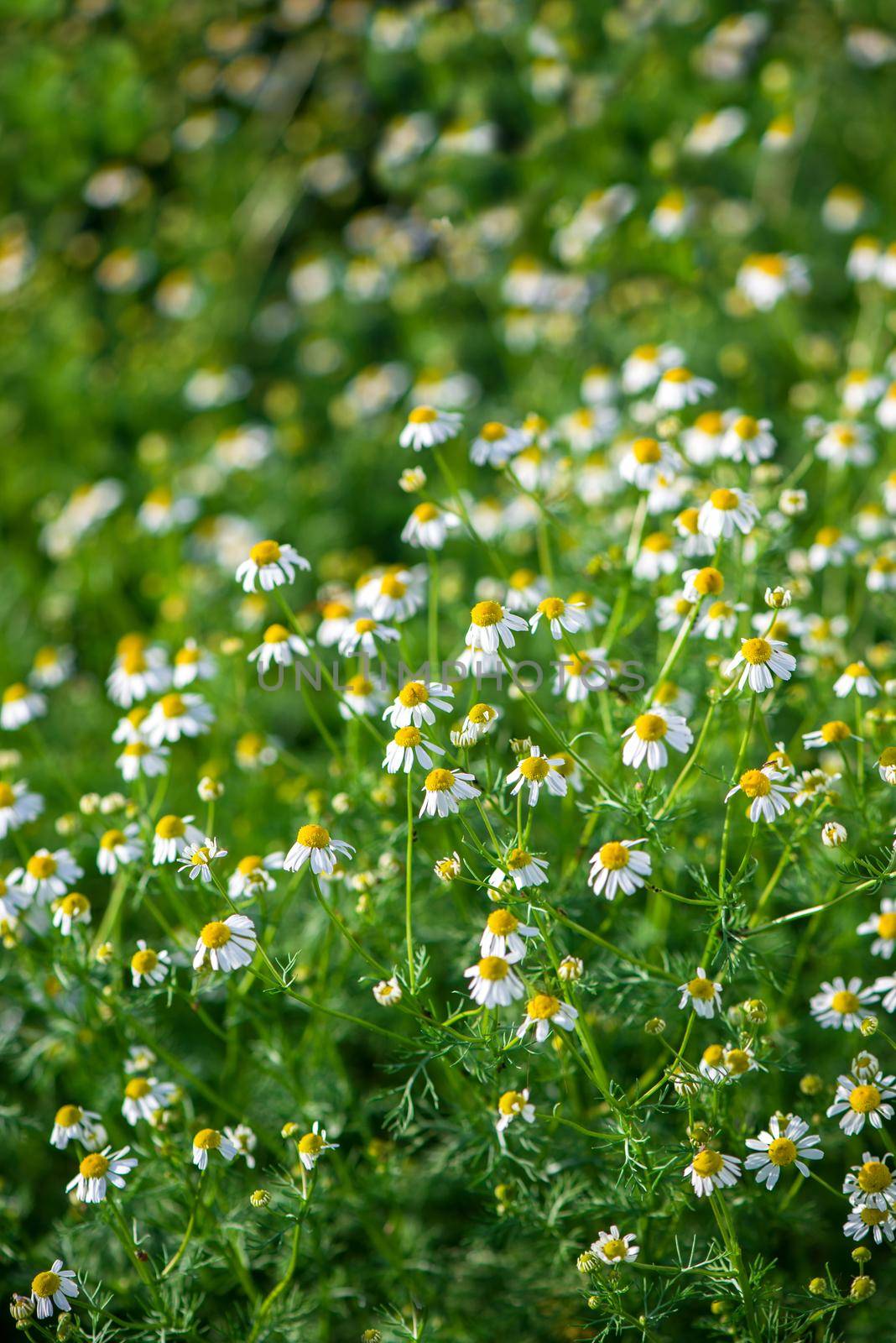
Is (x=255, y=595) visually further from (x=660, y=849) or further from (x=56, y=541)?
(x=660, y=849)

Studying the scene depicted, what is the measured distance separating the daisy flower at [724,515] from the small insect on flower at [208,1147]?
5.48 ft

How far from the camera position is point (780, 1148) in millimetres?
2188

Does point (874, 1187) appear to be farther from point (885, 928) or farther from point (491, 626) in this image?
point (491, 626)

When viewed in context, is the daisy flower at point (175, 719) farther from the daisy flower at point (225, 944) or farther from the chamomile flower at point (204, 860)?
the daisy flower at point (225, 944)

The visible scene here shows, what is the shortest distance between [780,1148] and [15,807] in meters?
1.98

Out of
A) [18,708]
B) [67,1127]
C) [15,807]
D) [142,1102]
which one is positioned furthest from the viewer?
[18,708]

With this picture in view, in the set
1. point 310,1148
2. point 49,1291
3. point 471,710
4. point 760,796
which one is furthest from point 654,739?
point 49,1291

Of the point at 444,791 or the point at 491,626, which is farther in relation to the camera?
the point at 491,626

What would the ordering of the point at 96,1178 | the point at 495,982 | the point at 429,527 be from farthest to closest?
the point at 429,527 < the point at 96,1178 < the point at 495,982

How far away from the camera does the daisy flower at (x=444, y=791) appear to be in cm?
222

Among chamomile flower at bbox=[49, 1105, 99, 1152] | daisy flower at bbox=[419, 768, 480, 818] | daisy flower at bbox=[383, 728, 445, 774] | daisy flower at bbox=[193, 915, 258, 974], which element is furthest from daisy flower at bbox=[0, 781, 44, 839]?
daisy flower at bbox=[419, 768, 480, 818]

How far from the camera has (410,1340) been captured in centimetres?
239

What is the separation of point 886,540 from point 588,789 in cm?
147

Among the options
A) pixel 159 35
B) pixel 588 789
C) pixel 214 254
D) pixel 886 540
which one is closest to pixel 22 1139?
pixel 588 789
